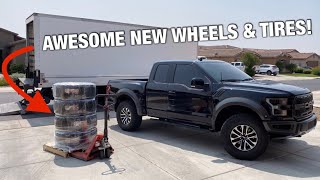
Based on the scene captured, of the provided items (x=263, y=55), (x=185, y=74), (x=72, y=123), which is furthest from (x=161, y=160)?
(x=263, y=55)

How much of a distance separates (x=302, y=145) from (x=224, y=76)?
2257 millimetres

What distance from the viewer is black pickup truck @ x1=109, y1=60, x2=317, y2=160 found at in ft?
17.4

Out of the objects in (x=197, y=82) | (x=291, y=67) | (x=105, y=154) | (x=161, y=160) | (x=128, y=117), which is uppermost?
(x=291, y=67)

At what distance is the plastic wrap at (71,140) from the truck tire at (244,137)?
2666 mm

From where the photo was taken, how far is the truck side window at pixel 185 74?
6.67 meters

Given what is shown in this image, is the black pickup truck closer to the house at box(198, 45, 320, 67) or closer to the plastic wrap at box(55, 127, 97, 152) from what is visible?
the plastic wrap at box(55, 127, 97, 152)

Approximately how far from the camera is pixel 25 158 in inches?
221

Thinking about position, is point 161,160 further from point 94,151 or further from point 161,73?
point 161,73

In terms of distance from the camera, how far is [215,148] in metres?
6.42

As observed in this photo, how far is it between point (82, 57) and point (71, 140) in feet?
19.2

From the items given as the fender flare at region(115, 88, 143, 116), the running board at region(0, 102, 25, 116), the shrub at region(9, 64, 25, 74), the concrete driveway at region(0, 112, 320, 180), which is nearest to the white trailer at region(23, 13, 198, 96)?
the running board at region(0, 102, 25, 116)

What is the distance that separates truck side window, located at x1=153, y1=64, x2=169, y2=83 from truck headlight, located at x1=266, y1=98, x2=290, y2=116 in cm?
269

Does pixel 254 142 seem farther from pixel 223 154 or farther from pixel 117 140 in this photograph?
pixel 117 140

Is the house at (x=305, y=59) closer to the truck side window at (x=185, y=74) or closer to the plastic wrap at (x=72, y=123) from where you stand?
the truck side window at (x=185, y=74)
